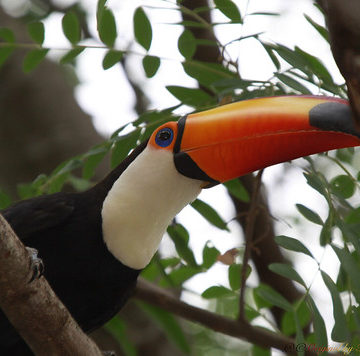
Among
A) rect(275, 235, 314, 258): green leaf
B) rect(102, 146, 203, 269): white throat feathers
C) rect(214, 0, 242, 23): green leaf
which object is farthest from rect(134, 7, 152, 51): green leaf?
rect(275, 235, 314, 258): green leaf

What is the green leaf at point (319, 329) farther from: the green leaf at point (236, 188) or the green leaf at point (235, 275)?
the green leaf at point (236, 188)

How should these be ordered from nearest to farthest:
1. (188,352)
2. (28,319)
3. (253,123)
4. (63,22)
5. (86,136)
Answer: (28,319)
(253,123)
(63,22)
(188,352)
(86,136)

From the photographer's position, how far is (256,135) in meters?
3.02

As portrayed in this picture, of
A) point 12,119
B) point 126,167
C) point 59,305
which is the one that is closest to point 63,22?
point 126,167

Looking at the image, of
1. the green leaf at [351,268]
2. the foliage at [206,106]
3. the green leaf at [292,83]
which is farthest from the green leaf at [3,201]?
the green leaf at [351,268]

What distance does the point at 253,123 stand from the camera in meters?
3.01

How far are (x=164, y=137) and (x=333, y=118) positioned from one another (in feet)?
2.82

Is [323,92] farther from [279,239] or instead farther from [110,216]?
[110,216]

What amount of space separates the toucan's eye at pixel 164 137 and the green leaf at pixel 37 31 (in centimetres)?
79

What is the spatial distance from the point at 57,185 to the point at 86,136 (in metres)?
1.44

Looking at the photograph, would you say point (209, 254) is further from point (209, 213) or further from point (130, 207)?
point (130, 207)

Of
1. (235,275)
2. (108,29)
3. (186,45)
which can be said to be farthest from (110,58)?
(235,275)

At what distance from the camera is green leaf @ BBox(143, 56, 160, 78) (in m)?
3.34

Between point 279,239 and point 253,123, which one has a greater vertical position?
point 253,123
